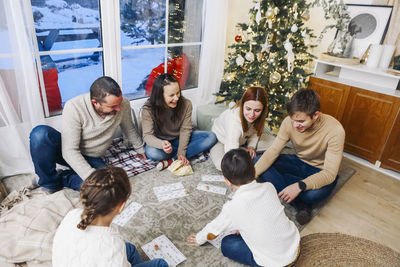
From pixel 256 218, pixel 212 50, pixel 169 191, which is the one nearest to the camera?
pixel 256 218

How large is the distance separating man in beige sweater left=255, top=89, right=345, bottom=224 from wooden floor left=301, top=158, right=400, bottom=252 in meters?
0.21

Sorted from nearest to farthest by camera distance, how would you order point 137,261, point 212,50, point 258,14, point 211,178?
1. point 137,261
2. point 211,178
3. point 258,14
4. point 212,50

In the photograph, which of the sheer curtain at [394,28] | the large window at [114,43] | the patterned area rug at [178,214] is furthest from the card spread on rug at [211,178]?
the sheer curtain at [394,28]

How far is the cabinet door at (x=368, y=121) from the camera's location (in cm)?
268

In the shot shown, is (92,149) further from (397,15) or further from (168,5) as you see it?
(397,15)

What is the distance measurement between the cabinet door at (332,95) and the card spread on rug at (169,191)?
1.90 m

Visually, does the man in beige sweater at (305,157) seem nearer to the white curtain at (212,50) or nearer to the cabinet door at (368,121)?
the cabinet door at (368,121)

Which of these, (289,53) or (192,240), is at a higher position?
(289,53)

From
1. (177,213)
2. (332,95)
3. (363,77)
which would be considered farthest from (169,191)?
(363,77)

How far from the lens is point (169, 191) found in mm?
2246

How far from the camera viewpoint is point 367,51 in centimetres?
297

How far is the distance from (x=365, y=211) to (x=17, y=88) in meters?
2.88

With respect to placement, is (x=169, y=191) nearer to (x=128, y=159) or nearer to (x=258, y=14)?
(x=128, y=159)

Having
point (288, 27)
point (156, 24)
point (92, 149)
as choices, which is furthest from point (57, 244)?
point (288, 27)
